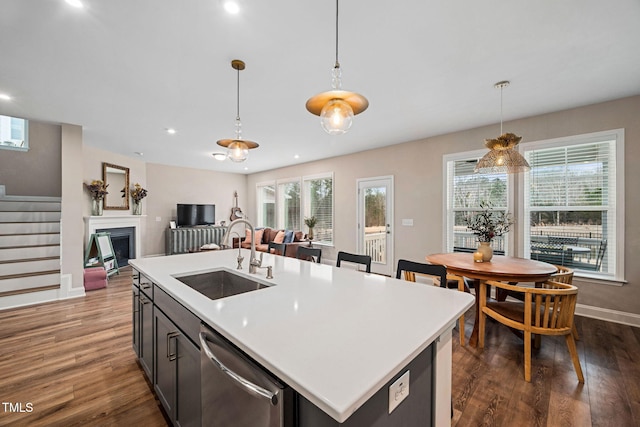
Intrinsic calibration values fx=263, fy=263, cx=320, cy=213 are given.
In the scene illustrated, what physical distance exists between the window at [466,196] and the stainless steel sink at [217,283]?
363 centimetres

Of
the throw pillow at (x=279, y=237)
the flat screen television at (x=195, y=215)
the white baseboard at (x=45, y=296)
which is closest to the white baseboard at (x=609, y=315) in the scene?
the throw pillow at (x=279, y=237)

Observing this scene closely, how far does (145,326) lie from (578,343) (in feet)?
12.9

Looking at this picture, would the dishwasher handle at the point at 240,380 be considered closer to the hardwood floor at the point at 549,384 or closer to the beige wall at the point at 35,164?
the hardwood floor at the point at 549,384

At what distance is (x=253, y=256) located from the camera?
1.80 metres

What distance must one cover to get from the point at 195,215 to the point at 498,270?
7408 millimetres

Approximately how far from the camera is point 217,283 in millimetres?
1975

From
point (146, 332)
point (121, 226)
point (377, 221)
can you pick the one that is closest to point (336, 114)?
point (146, 332)

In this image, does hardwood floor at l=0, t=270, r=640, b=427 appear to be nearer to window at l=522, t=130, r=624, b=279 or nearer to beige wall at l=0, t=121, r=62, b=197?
window at l=522, t=130, r=624, b=279

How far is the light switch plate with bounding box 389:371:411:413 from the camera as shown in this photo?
0.82 metres

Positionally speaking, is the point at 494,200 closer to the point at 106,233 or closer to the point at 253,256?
the point at 253,256

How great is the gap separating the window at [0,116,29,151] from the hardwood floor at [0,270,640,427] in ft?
8.68

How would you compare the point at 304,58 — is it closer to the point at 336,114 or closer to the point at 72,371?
the point at 336,114

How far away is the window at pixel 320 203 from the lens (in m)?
6.41

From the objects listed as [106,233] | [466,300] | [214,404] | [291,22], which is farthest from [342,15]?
[106,233]
